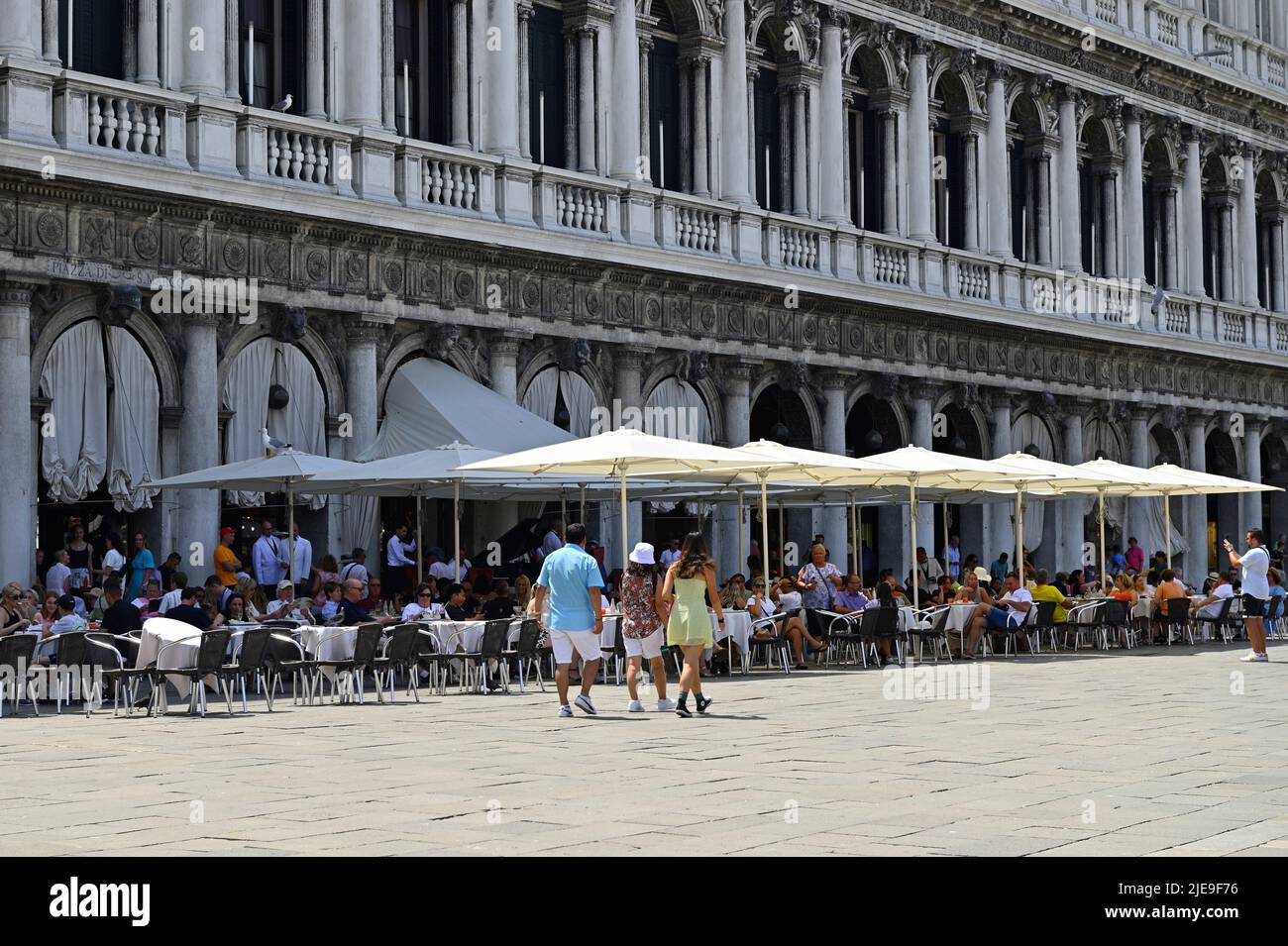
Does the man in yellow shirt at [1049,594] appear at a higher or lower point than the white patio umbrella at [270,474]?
lower

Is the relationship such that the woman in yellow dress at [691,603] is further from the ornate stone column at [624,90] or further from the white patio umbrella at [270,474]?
the ornate stone column at [624,90]

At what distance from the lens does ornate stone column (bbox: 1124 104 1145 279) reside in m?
37.9

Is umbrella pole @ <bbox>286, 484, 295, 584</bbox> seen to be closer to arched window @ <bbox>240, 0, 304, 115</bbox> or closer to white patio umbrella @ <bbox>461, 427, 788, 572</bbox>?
white patio umbrella @ <bbox>461, 427, 788, 572</bbox>

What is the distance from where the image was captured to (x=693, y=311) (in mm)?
27734

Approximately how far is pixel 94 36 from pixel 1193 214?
2431 centimetres

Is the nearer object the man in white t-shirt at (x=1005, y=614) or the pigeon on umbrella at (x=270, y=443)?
the pigeon on umbrella at (x=270, y=443)

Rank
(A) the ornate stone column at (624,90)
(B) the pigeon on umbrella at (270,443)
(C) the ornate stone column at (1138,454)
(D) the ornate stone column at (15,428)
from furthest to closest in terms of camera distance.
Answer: (C) the ornate stone column at (1138,454) → (A) the ornate stone column at (624,90) → (B) the pigeon on umbrella at (270,443) → (D) the ornate stone column at (15,428)

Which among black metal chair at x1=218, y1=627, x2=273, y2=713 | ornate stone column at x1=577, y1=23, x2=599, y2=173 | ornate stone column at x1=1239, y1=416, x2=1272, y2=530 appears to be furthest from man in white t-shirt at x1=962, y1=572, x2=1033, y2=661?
ornate stone column at x1=1239, y1=416, x2=1272, y2=530

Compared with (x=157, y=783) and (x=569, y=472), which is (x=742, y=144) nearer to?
(x=569, y=472)

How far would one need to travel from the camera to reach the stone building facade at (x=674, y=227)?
2081cm

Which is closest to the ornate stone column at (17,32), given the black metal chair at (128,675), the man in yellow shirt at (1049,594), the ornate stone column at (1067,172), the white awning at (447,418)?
the white awning at (447,418)

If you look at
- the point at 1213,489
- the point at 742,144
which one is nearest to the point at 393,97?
the point at 742,144

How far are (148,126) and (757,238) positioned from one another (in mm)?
10182

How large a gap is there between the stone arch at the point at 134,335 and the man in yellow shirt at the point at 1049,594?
10.5 m
